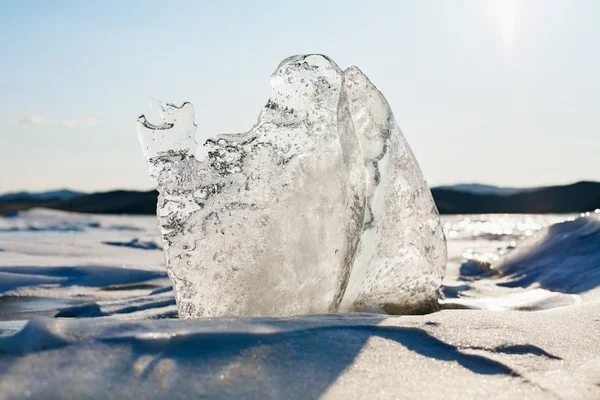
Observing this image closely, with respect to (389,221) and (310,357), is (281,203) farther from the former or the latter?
Answer: (310,357)

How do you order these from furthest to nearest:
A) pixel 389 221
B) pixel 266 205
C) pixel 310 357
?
pixel 389 221 < pixel 266 205 < pixel 310 357

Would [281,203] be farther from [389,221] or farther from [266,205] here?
[389,221]

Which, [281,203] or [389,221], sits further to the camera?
[389,221]

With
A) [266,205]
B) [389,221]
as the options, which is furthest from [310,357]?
[389,221]

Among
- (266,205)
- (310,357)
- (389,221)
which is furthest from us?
(389,221)

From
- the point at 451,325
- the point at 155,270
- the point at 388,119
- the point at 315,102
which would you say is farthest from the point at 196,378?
the point at 155,270

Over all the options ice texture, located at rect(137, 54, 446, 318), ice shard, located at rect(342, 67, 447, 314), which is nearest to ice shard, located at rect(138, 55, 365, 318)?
ice texture, located at rect(137, 54, 446, 318)

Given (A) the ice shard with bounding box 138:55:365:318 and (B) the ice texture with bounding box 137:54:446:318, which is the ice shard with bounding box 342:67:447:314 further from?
(A) the ice shard with bounding box 138:55:365:318

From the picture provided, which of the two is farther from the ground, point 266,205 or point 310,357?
point 266,205

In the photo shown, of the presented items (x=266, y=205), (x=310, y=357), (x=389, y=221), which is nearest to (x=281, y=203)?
(x=266, y=205)

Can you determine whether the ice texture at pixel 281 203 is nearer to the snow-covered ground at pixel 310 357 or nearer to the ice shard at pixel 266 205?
the ice shard at pixel 266 205
